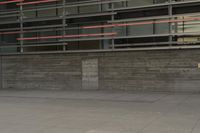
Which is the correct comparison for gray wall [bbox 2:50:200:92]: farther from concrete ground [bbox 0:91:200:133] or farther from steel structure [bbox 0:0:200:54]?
concrete ground [bbox 0:91:200:133]

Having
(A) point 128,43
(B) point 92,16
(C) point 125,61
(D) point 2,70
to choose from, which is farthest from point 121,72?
(D) point 2,70

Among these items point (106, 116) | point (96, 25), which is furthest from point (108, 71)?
point (106, 116)

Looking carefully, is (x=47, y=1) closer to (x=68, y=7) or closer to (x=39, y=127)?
(x=68, y=7)

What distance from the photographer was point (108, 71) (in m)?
19.0

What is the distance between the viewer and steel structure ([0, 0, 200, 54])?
57.5 ft

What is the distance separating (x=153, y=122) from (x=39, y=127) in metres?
3.37

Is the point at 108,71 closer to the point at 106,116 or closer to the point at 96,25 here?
the point at 96,25

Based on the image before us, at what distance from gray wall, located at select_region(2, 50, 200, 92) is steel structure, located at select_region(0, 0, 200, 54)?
566 mm

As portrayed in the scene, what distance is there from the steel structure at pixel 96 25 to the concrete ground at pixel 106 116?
5.16m

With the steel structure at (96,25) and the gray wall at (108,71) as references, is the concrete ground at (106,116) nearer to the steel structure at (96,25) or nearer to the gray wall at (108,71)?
the gray wall at (108,71)

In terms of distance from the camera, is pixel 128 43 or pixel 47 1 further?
pixel 47 1

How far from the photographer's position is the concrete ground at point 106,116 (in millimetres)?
8492

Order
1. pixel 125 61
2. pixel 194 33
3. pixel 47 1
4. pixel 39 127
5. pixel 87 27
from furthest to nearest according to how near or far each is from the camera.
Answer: pixel 47 1, pixel 87 27, pixel 125 61, pixel 194 33, pixel 39 127

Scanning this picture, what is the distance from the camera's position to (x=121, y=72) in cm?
1856
